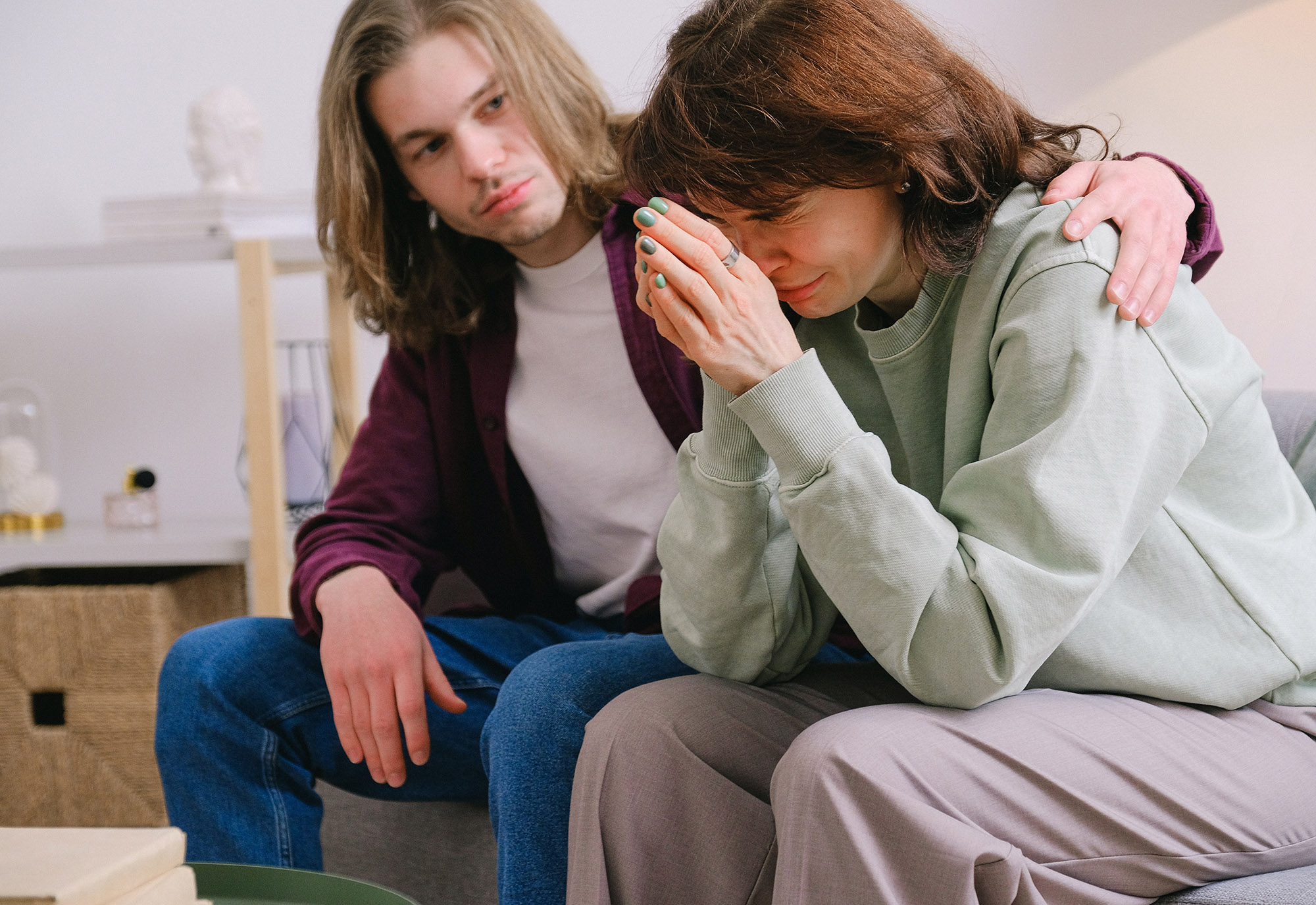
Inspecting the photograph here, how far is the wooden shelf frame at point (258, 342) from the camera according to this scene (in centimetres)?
166

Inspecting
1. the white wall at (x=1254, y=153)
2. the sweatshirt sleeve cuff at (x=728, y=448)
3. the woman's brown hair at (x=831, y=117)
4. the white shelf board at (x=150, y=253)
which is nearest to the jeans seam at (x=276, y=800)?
the sweatshirt sleeve cuff at (x=728, y=448)

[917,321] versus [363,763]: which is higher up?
[917,321]

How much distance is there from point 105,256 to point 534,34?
87cm

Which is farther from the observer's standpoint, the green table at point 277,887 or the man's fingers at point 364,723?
the man's fingers at point 364,723

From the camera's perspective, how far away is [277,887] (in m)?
0.69

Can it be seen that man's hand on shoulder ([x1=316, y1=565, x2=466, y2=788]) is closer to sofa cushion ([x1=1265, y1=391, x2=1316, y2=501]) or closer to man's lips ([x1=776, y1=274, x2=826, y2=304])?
man's lips ([x1=776, y1=274, x2=826, y2=304])

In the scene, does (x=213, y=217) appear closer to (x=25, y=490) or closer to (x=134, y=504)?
(x=134, y=504)

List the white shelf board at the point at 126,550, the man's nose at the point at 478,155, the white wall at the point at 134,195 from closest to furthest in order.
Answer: the man's nose at the point at 478,155
the white shelf board at the point at 126,550
the white wall at the point at 134,195

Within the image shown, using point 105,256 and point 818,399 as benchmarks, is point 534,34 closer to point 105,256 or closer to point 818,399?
point 818,399

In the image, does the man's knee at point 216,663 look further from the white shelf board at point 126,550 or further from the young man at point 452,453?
the white shelf board at point 126,550

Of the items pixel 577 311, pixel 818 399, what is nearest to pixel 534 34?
pixel 577 311

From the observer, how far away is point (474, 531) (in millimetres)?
1277

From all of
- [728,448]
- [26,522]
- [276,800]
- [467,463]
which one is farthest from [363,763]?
[26,522]

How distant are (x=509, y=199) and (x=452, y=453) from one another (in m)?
0.29
